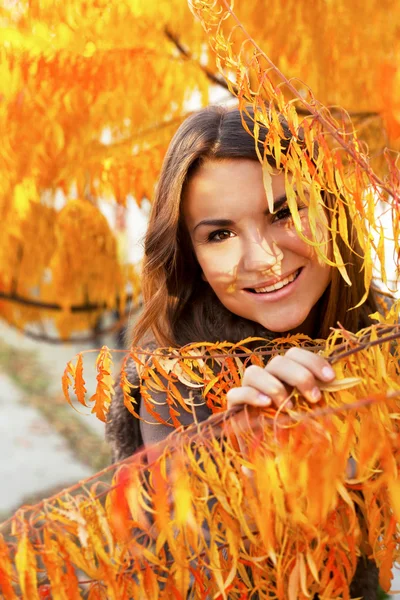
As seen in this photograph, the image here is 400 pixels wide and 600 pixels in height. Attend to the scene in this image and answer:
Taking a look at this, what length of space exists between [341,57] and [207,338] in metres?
0.61

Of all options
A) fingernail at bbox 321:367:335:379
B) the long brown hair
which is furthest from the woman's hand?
the long brown hair

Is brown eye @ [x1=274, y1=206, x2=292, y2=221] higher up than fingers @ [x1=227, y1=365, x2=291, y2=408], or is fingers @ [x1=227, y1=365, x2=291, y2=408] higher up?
brown eye @ [x1=274, y1=206, x2=292, y2=221]

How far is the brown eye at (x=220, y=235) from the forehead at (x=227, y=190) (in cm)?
3

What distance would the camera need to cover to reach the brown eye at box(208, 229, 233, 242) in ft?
3.23

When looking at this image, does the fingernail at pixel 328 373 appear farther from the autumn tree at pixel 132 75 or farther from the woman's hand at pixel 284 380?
the autumn tree at pixel 132 75

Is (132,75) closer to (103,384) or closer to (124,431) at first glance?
(124,431)

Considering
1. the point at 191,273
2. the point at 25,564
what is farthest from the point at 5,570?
the point at 191,273

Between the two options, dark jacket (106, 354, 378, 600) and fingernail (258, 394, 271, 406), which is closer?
fingernail (258, 394, 271, 406)

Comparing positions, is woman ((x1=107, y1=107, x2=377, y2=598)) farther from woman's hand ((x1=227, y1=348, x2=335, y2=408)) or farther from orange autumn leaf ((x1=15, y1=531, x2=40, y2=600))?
→ orange autumn leaf ((x1=15, y1=531, x2=40, y2=600))

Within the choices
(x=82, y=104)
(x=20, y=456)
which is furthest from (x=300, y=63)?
(x=20, y=456)

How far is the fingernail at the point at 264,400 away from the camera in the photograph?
0.63m

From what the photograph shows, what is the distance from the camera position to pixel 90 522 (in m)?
0.64

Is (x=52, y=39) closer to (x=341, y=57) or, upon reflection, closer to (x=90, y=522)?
(x=341, y=57)

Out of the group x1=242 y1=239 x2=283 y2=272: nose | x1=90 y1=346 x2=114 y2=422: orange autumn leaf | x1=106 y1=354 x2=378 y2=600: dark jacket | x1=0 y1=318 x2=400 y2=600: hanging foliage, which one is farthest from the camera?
x1=106 y1=354 x2=378 y2=600: dark jacket
